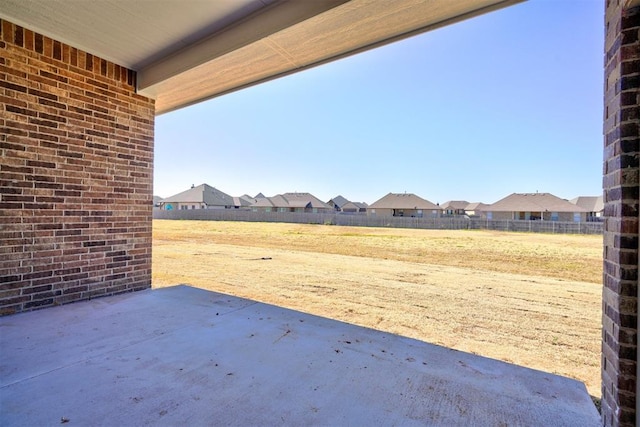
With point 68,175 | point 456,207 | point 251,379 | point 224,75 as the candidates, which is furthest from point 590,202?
point 68,175

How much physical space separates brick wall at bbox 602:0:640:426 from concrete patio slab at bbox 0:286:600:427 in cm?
51

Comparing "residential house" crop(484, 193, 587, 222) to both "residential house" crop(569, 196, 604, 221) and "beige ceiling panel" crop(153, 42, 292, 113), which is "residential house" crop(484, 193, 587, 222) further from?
"beige ceiling panel" crop(153, 42, 292, 113)

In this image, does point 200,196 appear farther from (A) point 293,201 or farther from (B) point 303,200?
(B) point 303,200

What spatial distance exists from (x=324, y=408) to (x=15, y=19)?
4.75 metres

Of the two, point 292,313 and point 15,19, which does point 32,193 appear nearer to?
point 15,19

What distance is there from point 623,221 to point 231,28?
3.61 m

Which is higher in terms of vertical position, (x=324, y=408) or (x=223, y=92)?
(x=223, y=92)

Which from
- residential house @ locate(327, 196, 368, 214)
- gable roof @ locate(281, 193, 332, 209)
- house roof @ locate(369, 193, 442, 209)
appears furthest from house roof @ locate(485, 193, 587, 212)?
gable roof @ locate(281, 193, 332, 209)

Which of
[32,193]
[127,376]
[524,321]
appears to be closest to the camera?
[127,376]

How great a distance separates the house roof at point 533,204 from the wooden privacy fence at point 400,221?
10588 millimetres

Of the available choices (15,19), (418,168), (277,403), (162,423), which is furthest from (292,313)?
(418,168)

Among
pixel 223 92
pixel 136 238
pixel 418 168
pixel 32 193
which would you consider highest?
pixel 418 168

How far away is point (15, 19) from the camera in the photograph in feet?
10.3

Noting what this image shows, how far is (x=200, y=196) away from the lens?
162 ft
